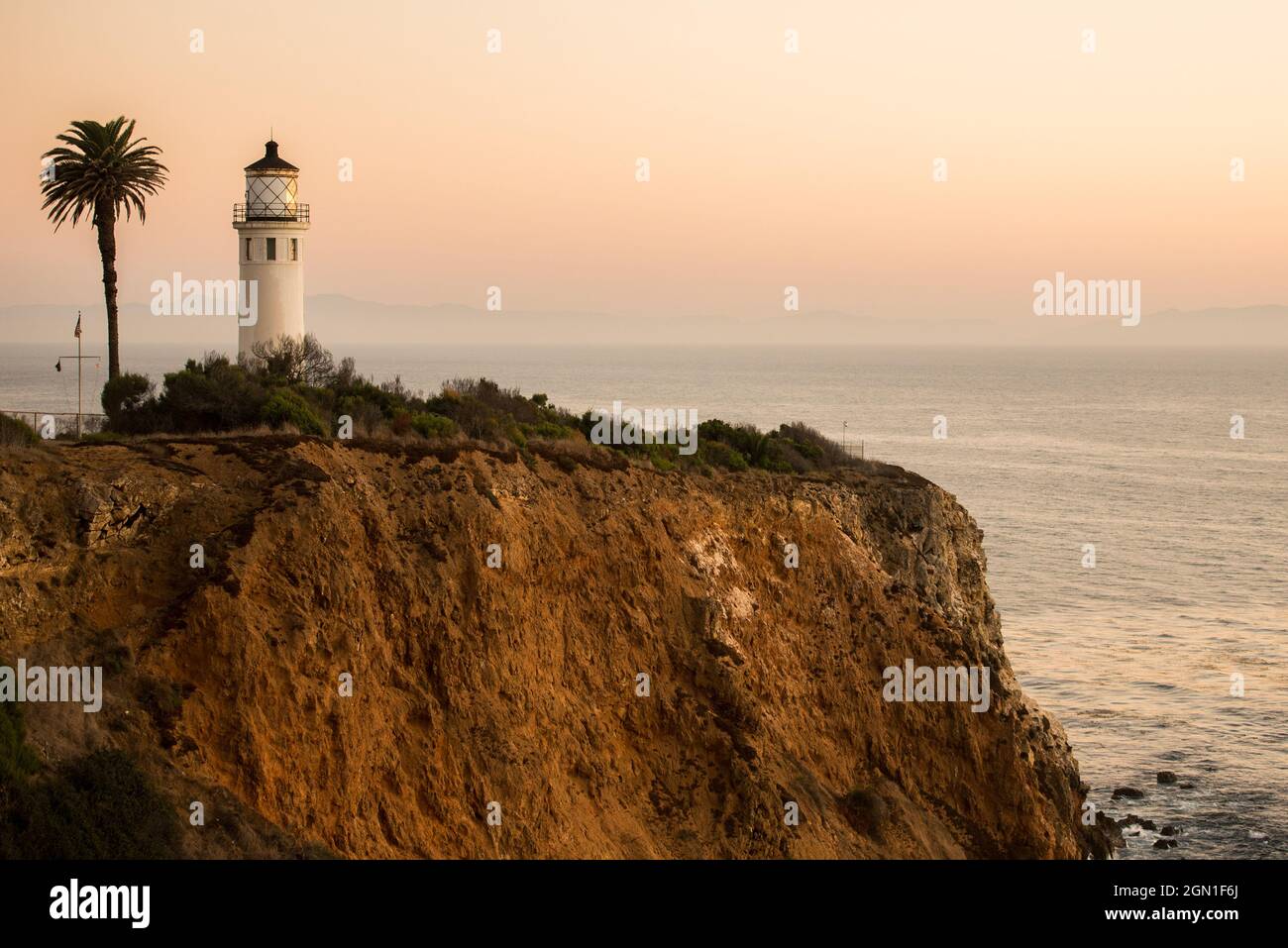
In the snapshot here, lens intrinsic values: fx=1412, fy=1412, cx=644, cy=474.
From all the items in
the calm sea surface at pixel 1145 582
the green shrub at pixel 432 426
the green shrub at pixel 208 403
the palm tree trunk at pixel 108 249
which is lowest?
the calm sea surface at pixel 1145 582

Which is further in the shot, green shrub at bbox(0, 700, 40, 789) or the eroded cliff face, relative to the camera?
the eroded cliff face

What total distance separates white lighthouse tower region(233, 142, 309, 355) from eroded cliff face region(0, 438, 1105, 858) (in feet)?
43.2

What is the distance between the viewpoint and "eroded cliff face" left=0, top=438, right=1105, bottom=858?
21.7 metres

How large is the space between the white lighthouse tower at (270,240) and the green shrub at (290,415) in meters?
8.97

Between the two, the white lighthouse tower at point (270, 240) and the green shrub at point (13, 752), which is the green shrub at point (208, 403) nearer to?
the white lighthouse tower at point (270, 240)

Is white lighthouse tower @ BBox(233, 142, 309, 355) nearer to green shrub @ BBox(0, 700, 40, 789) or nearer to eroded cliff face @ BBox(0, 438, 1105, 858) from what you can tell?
eroded cliff face @ BBox(0, 438, 1105, 858)

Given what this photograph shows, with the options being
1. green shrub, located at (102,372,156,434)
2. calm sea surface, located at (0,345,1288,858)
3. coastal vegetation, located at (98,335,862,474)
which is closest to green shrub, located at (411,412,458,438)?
coastal vegetation, located at (98,335,862,474)

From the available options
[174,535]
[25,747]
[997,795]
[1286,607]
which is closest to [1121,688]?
[1286,607]

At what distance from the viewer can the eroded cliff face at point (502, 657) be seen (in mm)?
21688

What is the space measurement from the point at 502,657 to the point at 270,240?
62.9 feet

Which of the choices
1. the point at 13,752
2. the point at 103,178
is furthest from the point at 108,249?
the point at 13,752

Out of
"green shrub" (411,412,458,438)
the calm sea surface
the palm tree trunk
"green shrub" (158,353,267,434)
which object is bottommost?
the calm sea surface

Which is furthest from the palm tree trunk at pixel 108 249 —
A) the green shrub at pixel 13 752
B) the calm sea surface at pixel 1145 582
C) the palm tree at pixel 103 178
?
the calm sea surface at pixel 1145 582

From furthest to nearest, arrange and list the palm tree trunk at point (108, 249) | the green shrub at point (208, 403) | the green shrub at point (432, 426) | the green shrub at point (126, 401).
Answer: the palm tree trunk at point (108, 249) < the green shrub at point (432, 426) < the green shrub at point (126, 401) < the green shrub at point (208, 403)
